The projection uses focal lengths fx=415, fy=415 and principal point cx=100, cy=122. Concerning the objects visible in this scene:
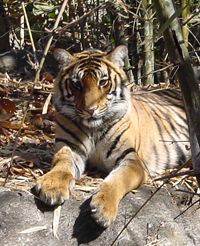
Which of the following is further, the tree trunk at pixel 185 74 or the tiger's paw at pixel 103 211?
the tiger's paw at pixel 103 211

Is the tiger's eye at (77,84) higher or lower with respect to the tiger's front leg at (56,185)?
higher

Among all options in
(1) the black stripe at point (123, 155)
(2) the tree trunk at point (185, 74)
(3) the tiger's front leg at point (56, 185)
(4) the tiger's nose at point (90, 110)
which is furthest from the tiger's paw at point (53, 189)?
(2) the tree trunk at point (185, 74)

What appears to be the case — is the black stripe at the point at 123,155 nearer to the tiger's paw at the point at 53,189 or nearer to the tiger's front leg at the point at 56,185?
the tiger's front leg at the point at 56,185

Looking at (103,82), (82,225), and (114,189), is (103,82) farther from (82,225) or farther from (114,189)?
(82,225)

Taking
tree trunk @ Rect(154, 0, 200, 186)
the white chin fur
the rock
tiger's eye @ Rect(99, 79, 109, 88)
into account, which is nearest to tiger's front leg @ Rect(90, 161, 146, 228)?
the rock

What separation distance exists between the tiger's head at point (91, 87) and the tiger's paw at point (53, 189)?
2.05 feet

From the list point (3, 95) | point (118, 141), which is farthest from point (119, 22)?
point (118, 141)

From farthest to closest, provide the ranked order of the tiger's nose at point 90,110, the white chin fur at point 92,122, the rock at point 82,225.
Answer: the white chin fur at point 92,122, the tiger's nose at point 90,110, the rock at point 82,225

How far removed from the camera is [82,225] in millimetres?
2750

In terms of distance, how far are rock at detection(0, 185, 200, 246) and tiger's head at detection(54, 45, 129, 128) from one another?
670 millimetres

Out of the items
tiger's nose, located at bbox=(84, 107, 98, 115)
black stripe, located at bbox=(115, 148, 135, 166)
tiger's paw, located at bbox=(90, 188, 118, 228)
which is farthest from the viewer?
black stripe, located at bbox=(115, 148, 135, 166)

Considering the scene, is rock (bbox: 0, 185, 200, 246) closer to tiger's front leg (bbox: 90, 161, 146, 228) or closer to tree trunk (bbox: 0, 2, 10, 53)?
tiger's front leg (bbox: 90, 161, 146, 228)

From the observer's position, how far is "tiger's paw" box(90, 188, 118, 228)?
8.53ft

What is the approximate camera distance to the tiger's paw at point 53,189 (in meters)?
2.73
